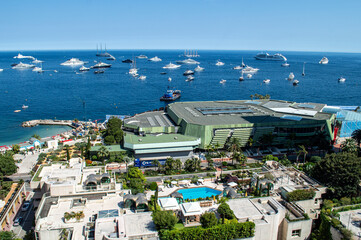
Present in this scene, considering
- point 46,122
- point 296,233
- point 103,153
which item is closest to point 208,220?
point 296,233

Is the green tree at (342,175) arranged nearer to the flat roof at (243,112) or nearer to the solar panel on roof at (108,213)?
the flat roof at (243,112)

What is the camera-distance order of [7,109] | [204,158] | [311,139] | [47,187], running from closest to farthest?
[47,187] < [204,158] < [311,139] < [7,109]

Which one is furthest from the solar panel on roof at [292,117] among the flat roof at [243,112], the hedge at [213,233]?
the hedge at [213,233]

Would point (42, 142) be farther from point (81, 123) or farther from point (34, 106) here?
point (34, 106)

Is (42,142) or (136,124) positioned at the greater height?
(136,124)

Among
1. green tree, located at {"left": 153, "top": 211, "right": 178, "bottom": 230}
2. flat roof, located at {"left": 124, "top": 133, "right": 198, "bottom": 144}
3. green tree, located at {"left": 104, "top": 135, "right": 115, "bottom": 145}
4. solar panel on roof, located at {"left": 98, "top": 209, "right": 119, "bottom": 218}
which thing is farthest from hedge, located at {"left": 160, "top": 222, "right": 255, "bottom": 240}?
green tree, located at {"left": 104, "top": 135, "right": 115, "bottom": 145}

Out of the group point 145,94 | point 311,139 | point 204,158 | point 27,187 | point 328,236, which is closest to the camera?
point 328,236

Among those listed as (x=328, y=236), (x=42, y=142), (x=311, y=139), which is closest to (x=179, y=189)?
(x=328, y=236)
